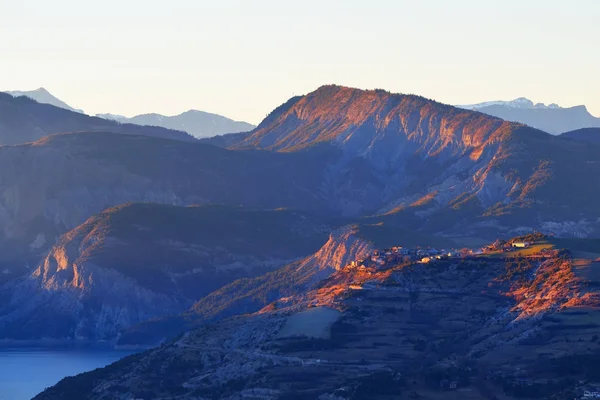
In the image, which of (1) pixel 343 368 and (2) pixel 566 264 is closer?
(1) pixel 343 368

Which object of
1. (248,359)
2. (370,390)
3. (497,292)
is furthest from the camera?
(497,292)

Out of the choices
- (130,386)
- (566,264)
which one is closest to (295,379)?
(130,386)

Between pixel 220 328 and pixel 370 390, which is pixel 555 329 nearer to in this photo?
pixel 370 390

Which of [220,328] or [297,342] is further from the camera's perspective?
[220,328]

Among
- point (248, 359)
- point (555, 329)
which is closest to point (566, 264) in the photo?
point (555, 329)

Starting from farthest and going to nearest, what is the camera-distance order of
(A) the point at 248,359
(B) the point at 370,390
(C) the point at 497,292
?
1. (C) the point at 497,292
2. (A) the point at 248,359
3. (B) the point at 370,390

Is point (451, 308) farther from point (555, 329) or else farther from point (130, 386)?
point (130, 386)
